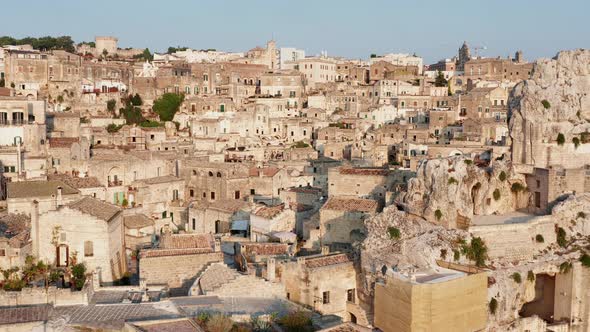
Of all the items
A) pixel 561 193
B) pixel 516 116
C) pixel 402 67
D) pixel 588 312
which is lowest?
pixel 588 312

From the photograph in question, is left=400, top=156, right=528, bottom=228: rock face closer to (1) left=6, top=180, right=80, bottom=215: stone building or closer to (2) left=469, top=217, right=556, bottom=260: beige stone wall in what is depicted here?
(2) left=469, top=217, right=556, bottom=260: beige stone wall

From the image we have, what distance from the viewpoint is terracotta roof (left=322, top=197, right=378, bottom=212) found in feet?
94.7

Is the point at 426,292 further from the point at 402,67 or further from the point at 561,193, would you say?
the point at 402,67

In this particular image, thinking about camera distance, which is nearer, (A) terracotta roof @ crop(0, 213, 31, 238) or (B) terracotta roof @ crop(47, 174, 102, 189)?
(A) terracotta roof @ crop(0, 213, 31, 238)

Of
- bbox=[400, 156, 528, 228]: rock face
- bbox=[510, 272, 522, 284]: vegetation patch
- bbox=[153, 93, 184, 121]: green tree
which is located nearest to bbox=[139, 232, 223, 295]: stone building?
bbox=[400, 156, 528, 228]: rock face

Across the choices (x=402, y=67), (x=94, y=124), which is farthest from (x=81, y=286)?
(x=402, y=67)

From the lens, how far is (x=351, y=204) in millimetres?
29234

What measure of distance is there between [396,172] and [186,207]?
12.8 metres

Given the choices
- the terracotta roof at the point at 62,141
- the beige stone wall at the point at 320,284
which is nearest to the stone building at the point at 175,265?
the beige stone wall at the point at 320,284

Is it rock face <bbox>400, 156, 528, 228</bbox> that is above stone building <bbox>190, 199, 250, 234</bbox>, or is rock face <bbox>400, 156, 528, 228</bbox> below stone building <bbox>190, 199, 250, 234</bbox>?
above

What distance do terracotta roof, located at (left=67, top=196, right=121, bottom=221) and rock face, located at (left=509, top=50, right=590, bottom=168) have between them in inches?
643

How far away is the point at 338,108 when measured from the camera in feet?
223

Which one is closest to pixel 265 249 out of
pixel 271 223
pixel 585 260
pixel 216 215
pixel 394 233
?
pixel 271 223

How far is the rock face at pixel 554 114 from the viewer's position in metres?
28.4
